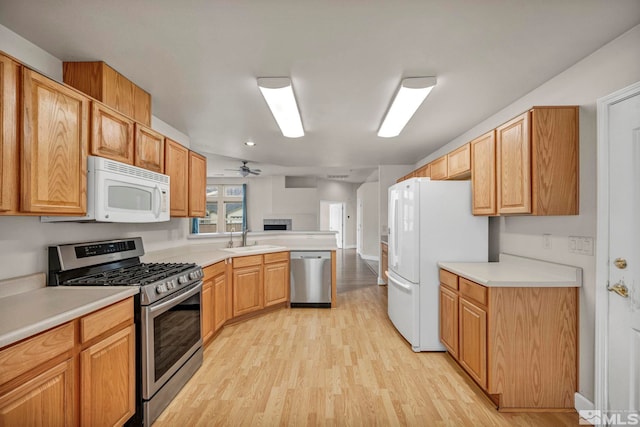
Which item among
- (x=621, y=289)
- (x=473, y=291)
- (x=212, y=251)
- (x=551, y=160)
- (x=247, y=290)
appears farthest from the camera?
(x=212, y=251)

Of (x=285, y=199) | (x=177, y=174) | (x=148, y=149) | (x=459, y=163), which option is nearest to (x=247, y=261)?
(x=177, y=174)

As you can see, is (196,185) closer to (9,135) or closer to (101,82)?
(101,82)

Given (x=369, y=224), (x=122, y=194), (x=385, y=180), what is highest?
(x=385, y=180)

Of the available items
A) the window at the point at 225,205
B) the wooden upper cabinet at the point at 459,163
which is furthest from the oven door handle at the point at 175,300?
the window at the point at 225,205

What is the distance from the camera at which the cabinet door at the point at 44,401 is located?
1.18 meters

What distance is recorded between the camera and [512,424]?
1965 mm

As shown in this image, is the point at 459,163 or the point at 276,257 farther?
the point at 276,257

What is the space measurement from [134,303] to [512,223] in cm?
310

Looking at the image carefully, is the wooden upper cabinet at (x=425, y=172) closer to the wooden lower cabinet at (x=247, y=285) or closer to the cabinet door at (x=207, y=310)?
the wooden lower cabinet at (x=247, y=285)

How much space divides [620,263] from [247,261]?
336 cm

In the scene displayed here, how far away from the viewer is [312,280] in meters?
4.38

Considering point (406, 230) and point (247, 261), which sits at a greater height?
point (406, 230)

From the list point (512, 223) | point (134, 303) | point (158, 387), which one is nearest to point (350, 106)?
point (512, 223)

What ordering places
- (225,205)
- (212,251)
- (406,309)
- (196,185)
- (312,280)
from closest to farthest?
(406,309), (196,185), (212,251), (312,280), (225,205)
